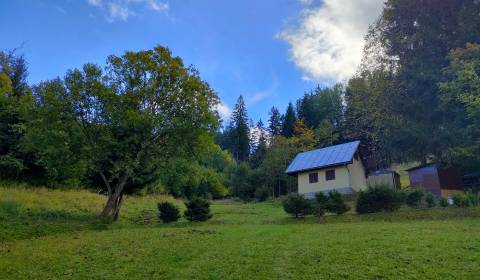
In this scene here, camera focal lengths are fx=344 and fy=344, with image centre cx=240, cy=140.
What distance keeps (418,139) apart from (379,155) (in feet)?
92.9

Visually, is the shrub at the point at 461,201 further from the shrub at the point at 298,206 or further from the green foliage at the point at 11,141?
the green foliage at the point at 11,141

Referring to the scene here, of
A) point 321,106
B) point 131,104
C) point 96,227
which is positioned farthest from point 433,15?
point 321,106

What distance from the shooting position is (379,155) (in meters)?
52.8

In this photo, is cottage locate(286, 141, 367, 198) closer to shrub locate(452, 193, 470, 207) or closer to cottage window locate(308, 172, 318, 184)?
cottage window locate(308, 172, 318, 184)

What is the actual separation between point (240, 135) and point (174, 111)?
4921 cm

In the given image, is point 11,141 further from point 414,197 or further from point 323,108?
point 323,108

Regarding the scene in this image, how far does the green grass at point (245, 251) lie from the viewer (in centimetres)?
815

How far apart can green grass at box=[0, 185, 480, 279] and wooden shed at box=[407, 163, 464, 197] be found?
35.6ft

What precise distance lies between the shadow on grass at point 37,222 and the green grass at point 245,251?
4 centimetres

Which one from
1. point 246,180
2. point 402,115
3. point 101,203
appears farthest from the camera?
point 246,180

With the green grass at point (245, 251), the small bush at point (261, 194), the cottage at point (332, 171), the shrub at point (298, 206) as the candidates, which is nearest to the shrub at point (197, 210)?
the shrub at point (298, 206)

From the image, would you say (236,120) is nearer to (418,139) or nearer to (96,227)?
(418,139)

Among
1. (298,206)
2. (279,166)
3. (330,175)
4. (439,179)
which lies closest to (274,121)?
(279,166)

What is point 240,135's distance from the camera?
69.4m
